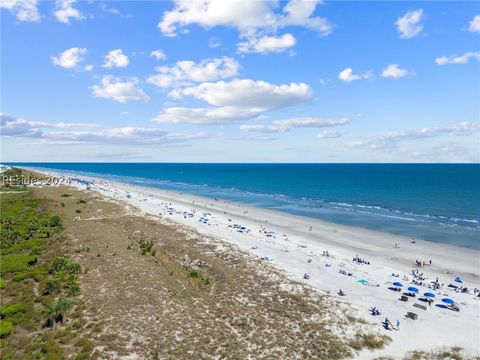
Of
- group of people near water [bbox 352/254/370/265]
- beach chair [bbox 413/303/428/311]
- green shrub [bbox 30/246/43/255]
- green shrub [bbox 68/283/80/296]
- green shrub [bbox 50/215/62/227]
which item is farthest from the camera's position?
green shrub [bbox 50/215/62/227]

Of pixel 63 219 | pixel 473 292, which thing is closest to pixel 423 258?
pixel 473 292

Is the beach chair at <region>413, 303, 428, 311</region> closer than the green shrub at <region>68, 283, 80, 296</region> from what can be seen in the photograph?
No

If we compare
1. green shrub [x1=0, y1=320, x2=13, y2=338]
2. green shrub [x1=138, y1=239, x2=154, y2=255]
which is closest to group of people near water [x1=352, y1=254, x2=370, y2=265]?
green shrub [x1=138, y1=239, x2=154, y2=255]

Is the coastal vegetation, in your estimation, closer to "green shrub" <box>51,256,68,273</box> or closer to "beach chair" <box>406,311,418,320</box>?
"green shrub" <box>51,256,68,273</box>

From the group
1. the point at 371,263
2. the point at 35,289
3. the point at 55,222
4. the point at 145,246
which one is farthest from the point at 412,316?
the point at 55,222

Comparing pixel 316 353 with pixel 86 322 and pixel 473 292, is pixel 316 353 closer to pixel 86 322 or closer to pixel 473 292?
pixel 86 322

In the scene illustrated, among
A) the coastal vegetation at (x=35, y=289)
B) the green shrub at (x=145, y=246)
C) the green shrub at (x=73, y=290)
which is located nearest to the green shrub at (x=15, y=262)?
the coastal vegetation at (x=35, y=289)
